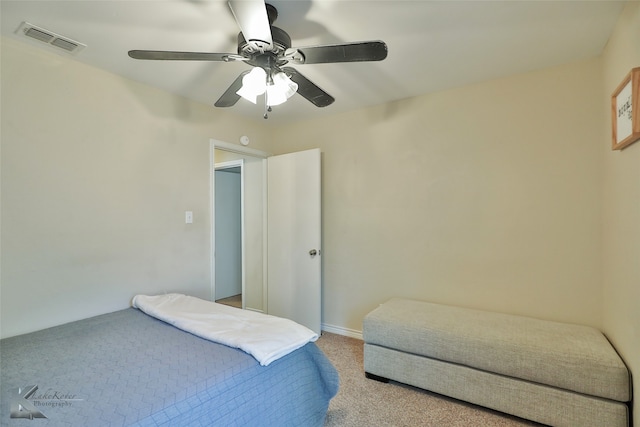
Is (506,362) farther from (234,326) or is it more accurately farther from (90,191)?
(90,191)

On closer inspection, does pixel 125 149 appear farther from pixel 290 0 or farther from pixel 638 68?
pixel 638 68

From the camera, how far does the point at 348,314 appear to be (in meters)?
3.24

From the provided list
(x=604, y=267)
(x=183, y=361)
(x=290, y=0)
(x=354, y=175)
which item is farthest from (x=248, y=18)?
(x=604, y=267)

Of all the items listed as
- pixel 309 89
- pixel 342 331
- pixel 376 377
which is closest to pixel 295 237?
pixel 342 331

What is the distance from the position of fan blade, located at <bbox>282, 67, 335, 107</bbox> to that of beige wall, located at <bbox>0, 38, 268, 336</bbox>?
1.41 m

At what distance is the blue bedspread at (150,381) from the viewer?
1148 mm

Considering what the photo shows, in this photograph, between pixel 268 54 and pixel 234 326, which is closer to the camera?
pixel 268 54

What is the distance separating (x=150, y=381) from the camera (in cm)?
132

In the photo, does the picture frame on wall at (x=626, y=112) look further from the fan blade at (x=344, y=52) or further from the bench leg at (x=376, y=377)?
the bench leg at (x=376, y=377)

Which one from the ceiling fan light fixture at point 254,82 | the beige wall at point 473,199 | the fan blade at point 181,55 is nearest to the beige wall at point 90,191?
the fan blade at point 181,55

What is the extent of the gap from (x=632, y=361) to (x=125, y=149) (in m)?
3.44

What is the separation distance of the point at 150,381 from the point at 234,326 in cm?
54

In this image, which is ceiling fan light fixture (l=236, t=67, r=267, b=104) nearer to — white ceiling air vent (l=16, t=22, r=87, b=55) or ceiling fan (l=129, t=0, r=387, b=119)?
ceiling fan (l=129, t=0, r=387, b=119)

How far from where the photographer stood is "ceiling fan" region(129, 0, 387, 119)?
1298 millimetres
